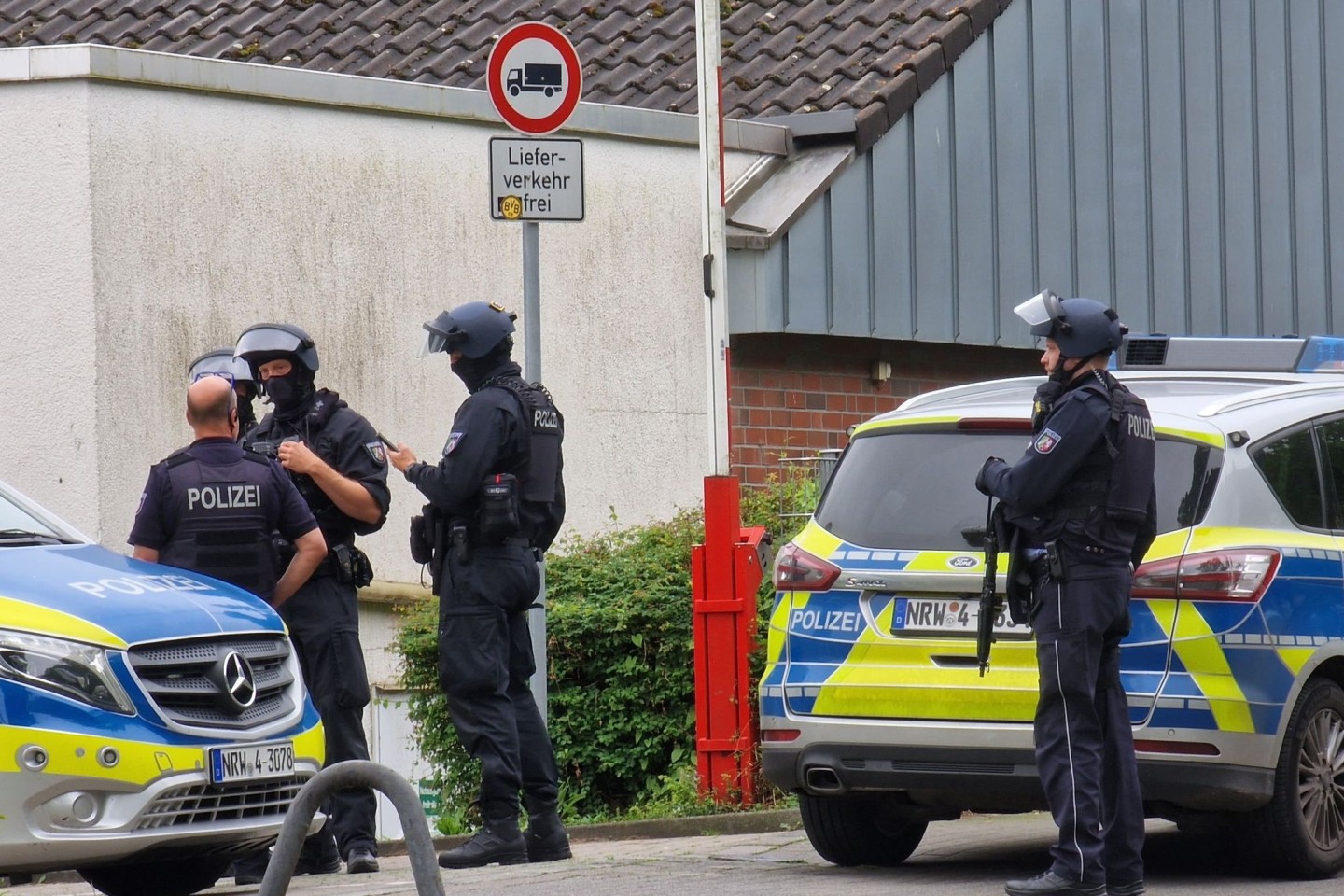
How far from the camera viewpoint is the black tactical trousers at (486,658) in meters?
8.20

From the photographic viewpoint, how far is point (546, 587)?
1103 centimetres

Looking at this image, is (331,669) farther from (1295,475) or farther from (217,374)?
(1295,475)

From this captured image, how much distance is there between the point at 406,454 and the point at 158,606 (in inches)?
53.7

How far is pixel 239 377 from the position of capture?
9.30m

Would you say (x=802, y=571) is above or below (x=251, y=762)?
above

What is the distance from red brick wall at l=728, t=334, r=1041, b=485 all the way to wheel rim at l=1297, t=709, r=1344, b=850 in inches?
255

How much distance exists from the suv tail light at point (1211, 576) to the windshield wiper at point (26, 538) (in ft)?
Answer: 11.8

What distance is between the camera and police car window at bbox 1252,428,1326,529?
25.4 feet

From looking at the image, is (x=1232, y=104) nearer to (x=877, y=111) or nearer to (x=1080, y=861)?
(x=877, y=111)

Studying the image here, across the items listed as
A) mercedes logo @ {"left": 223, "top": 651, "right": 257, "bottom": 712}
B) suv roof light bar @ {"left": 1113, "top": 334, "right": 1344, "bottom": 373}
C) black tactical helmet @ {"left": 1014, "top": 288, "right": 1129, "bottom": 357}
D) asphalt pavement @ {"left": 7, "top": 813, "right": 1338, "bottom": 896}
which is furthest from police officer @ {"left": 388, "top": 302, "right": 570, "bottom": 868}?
suv roof light bar @ {"left": 1113, "top": 334, "right": 1344, "bottom": 373}

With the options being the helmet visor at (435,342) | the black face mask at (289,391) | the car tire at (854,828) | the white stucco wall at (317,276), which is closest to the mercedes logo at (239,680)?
the helmet visor at (435,342)

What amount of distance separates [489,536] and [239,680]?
4.00 ft

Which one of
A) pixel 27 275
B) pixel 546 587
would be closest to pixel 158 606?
pixel 546 587

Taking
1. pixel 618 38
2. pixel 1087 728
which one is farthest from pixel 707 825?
pixel 618 38
